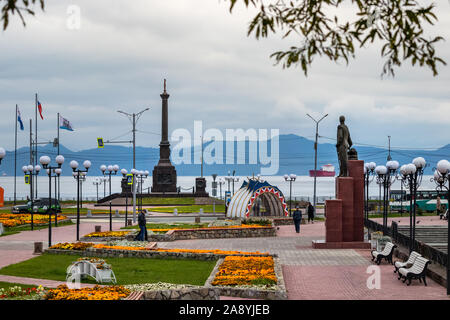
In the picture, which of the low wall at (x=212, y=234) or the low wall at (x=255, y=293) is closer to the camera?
the low wall at (x=255, y=293)

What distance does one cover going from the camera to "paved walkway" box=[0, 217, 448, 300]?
15880mm

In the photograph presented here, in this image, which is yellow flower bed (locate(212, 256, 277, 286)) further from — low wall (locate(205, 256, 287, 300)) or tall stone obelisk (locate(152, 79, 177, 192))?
tall stone obelisk (locate(152, 79, 177, 192))

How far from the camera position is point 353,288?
16.5m

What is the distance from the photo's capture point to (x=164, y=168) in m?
80.2

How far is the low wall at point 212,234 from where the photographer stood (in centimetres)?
3153

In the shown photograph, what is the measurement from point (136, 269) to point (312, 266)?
595 cm

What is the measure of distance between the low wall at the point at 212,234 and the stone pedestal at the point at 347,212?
293 inches

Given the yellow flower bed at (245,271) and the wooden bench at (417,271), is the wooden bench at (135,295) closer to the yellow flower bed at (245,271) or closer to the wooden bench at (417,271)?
the yellow flower bed at (245,271)

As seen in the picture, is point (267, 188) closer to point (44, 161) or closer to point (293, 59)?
point (44, 161)

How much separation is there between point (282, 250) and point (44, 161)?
39.3ft

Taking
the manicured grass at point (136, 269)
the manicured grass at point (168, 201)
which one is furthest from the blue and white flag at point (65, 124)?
the manicured grass at point (136, 269)

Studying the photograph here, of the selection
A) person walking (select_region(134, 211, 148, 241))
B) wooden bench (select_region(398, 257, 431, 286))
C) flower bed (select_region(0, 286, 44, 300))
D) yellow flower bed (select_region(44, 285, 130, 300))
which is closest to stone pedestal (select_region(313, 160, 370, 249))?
person walking (select_region(134, 211, 148, 241))

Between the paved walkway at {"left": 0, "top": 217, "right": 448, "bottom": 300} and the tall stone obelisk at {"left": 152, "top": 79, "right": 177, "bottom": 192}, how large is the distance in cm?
4346
